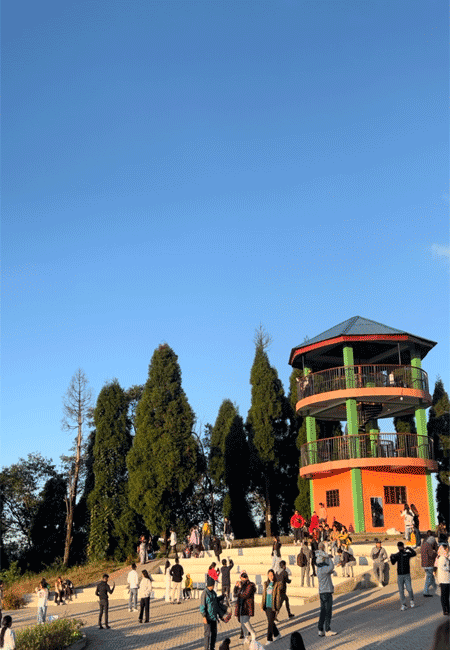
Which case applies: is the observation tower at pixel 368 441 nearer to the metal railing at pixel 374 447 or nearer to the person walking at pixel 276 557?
the metal railing at pixel 374 447

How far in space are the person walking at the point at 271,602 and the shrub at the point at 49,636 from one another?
460cm

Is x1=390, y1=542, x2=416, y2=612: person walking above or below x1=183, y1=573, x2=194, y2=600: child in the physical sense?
above

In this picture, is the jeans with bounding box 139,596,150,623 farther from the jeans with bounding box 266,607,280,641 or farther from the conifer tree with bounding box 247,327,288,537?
the conifer tree with bounding box 247,327,288,537

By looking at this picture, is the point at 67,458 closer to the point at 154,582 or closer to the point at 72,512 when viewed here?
the point at 72,512

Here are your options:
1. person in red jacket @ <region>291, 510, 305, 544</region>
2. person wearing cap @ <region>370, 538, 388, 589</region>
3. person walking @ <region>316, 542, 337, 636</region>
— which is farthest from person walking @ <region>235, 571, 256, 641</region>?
person in red jacket @ <region>291, 510, 305, 544</region>

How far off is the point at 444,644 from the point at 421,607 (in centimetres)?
1155

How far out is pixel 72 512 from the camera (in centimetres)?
3888

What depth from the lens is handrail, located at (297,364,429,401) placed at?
107ft

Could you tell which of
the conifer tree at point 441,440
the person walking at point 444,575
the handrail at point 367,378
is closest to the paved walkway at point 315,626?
the person walking at point 444,575

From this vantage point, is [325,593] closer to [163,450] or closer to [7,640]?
[7,640]

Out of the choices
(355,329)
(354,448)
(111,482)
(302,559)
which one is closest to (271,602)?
(302,559)

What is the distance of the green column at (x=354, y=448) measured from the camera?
103 ft

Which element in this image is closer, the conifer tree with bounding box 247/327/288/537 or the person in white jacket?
the person in white jacket

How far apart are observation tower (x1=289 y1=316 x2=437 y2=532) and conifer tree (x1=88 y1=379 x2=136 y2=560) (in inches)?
415
